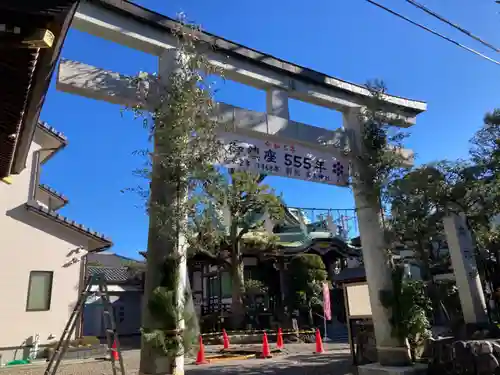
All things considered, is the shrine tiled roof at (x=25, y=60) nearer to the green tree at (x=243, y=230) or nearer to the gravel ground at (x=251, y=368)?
the gravel ground at (x=251, y=368)

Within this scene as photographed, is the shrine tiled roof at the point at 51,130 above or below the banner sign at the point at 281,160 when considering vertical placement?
above

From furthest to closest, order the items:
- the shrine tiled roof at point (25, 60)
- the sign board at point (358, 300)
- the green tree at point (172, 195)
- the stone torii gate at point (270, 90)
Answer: the sign board at point (358, 300)
the stone torii gate at point (270, 90)
the green tree at point (172, 195)
the shrine tiled roof at point (25, 60)

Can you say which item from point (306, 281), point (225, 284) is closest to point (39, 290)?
point (225, 284)

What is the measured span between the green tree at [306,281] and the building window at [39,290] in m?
13.4

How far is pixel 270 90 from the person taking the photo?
8.61 meters

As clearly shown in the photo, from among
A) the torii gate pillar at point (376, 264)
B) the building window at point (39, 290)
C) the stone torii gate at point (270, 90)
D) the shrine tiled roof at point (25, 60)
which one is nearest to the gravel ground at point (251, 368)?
the torii gate pillar at point (376, 264)

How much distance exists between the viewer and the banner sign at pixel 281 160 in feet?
24.7

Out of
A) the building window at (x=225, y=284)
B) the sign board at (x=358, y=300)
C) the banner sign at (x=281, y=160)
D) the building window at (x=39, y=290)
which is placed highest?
the banner sign at (x=281, y=160)

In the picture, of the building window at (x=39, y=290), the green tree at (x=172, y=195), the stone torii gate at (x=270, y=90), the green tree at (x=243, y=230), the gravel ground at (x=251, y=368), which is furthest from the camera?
the green tree at (x=243, y=230)

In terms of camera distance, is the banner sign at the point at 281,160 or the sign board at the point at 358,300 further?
the sign board at the point at 358,300

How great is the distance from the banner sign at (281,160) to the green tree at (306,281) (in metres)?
14.4

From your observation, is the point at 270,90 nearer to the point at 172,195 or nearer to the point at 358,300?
the point at 172,195

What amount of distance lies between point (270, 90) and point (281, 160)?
1.58 meters

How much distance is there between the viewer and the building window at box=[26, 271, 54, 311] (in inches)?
501
